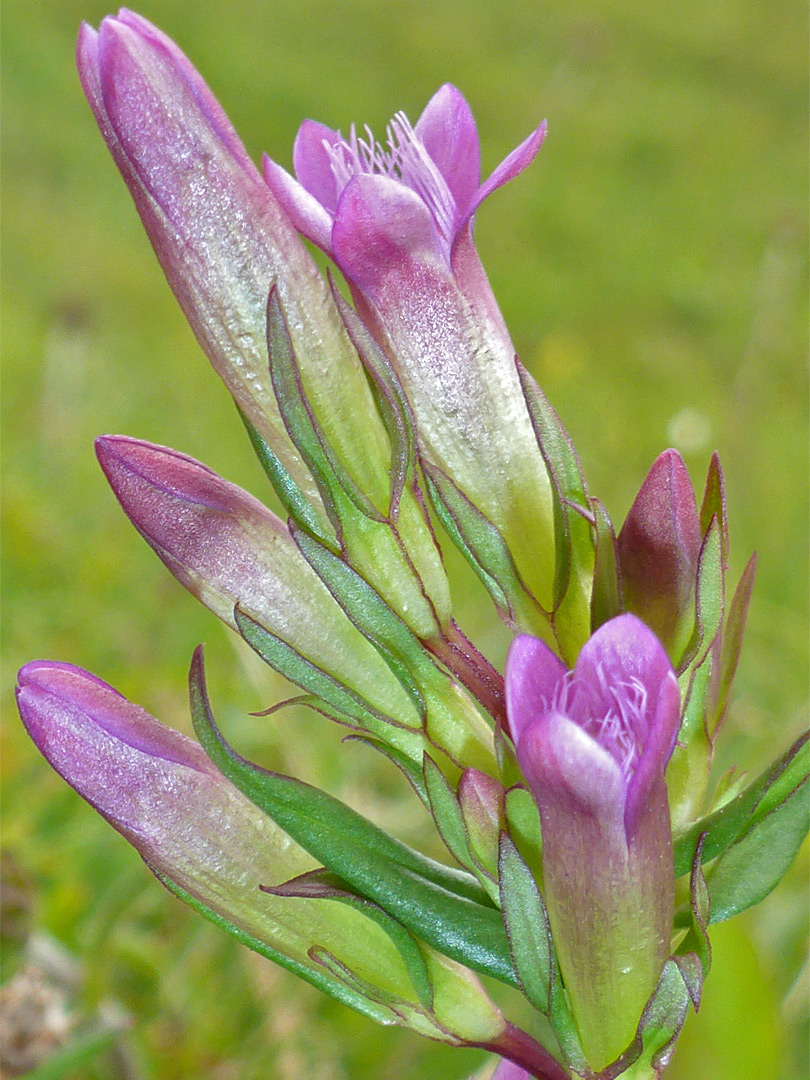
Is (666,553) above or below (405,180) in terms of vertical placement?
below

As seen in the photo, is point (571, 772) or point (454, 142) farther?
point (454, 142)

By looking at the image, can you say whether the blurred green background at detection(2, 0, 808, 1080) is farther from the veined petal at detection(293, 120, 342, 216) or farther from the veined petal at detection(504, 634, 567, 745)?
the veined petal at detection(293, 120, 342, 216)

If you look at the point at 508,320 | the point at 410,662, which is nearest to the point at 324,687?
the point at 410,662

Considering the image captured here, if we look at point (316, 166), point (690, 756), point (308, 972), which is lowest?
point (308, 972)

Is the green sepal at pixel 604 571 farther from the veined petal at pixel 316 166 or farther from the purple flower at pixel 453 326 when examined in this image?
the veined petal at pixel 316 166

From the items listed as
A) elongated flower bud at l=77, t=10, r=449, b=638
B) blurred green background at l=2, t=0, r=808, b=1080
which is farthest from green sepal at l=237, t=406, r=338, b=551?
blurred green background at l=2, t=0, r=808, b=1080

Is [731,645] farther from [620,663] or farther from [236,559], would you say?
[236,559]
